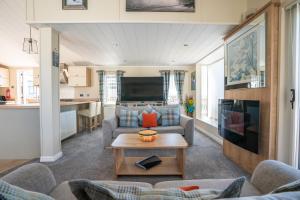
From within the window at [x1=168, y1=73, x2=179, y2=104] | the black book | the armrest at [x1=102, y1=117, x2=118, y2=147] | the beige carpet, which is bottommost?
the beige carpet

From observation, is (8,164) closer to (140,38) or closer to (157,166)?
(157,166)

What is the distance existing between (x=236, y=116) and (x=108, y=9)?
2.54 m

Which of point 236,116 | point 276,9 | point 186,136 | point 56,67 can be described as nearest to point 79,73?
point 56,67

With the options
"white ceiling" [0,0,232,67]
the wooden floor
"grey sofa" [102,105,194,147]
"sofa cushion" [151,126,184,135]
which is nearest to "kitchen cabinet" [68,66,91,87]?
"white ceiling" [0,0,232,67]

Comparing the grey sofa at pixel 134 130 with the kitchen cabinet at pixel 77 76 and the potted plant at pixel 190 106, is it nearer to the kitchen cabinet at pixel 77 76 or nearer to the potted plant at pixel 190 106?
the potted plant at pixel 190 106

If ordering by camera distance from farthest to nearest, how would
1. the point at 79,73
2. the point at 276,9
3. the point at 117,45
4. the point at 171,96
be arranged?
the point at 171,96 < the point at 79,73 < the point at 117,45 < the point at 276,9

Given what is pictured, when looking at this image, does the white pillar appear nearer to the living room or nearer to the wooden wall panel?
the living room

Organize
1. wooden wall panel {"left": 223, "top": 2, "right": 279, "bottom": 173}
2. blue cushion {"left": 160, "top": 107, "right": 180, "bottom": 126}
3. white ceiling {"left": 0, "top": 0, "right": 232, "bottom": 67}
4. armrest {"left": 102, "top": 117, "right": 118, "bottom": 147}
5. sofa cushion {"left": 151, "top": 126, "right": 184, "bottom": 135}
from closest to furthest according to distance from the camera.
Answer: wooden wall panel {"left": 223, "top": 2, "right": 279, "bottom": 173} → white ceiling {"left": 0, "top": 0, "right": 232, "bottom": 67} → armrest {"left": 102, "top": 117, "right": 118, "bottom": 147} → sofa cushion {"left": 151, "top": 126, "right": 184, "bottom": 135} → blue cushion {"left": 160, "top": 107, "right": 180, "bottom": 126}

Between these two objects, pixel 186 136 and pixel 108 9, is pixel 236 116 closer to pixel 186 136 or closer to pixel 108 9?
pixel 186 136

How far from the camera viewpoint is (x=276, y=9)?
6.75 ft

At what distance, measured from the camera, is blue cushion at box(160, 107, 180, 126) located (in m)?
3.99

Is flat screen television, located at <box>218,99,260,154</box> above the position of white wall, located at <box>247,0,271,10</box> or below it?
Result: below

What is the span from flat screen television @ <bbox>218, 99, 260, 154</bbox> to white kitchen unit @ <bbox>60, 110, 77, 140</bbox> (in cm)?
338

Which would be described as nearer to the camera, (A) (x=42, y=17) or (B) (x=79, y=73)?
(A) (x=42, y=17)
